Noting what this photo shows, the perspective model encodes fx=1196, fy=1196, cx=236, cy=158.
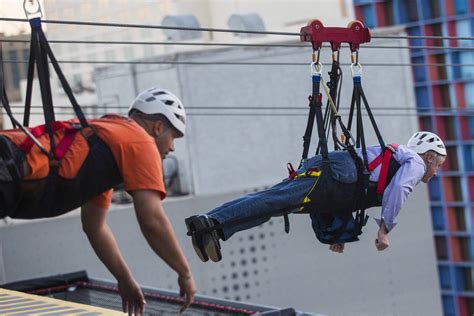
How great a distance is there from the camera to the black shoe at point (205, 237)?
18.0 feet

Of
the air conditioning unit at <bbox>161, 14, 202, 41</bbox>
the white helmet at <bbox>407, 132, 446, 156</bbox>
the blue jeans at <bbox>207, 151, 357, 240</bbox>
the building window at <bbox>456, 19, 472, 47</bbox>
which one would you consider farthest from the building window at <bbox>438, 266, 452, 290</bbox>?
the blue jeans at <bbox>207, 151, 357, 240</bbox>

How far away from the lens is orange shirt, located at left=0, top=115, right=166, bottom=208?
13.6ft

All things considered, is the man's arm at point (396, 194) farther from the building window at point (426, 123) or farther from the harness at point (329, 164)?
the building window at point (426, 123)

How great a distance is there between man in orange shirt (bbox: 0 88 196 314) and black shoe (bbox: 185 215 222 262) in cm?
111

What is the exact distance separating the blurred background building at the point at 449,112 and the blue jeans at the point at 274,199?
1975 centimetres

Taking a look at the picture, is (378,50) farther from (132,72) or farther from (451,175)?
(132,72)

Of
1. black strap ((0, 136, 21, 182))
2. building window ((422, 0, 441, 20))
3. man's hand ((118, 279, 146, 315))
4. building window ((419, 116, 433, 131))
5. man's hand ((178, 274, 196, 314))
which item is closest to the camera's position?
black strap ((0, 136, 21, 182))

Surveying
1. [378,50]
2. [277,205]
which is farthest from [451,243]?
[277,205]

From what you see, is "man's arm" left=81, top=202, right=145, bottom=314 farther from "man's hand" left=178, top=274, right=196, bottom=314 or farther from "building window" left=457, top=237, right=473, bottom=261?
"building window" left=457, top=237, right=473, bottom=261

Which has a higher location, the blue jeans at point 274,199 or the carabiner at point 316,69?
the carabiner at point 316,69

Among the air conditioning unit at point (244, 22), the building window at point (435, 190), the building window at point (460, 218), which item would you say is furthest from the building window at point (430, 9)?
the building window at point (460, 218)

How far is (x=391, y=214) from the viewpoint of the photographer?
19.3 ft

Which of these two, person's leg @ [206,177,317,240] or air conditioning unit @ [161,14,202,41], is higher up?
air conditioning unit @ [161,14,202,41]

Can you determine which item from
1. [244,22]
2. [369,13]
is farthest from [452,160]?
[244,22]
